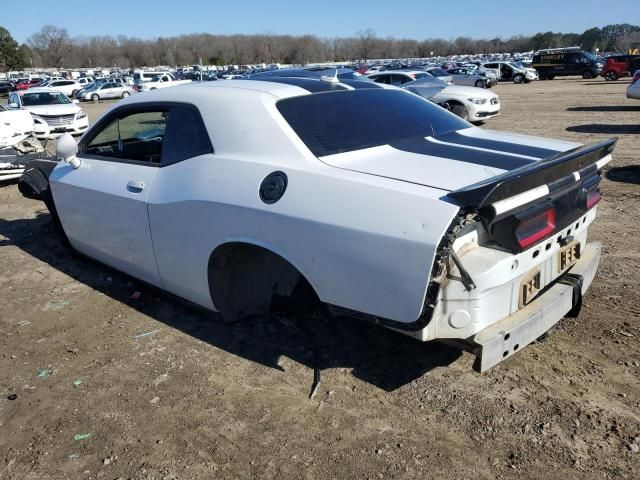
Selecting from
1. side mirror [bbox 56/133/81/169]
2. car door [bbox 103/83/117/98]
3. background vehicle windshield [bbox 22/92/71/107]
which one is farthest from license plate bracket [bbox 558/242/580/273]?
car door [bbox 103/83/117/98]

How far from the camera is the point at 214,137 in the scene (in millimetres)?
3322

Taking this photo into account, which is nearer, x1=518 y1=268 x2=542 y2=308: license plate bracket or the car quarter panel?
the car quarter panel

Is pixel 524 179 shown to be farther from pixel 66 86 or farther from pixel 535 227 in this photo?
pixel 66 86

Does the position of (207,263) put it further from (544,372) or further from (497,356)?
(544,372)

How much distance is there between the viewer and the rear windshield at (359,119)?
3.12m

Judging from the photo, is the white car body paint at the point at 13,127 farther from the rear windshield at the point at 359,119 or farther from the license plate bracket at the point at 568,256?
the license plate bracket at the point at 568,256

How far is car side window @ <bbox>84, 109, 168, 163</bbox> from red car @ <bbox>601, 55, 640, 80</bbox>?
37.3 metres

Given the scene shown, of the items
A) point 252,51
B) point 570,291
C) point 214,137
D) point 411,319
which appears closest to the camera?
point 411,319

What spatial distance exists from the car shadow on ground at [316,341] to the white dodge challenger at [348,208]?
193 mm

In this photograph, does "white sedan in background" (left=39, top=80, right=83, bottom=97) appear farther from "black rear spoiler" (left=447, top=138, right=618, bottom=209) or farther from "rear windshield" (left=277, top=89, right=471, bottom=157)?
"black rear spoiler" (left=447, top=138, right=618, bottom=209)

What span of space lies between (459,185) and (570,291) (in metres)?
1.03

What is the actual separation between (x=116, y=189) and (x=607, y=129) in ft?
38.5

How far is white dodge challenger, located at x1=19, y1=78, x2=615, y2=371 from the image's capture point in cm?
248

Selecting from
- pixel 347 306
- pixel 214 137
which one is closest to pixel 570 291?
pixel 347 306
